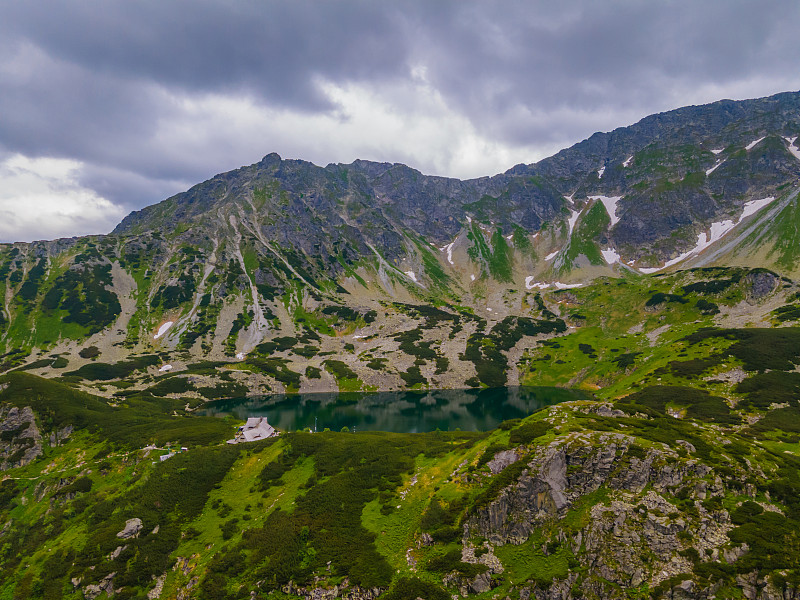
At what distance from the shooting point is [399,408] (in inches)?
4670

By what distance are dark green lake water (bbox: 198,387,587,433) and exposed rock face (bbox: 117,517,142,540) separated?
54.7m

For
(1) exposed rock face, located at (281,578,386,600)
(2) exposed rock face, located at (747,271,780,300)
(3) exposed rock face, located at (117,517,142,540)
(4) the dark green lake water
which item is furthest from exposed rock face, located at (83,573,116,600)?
(2) exposed rock face, located at (747,271,780,300)

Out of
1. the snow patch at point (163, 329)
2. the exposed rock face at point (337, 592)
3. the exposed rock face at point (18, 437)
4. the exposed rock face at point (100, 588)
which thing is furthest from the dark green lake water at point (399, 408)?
the snow patch at point (163, 329)

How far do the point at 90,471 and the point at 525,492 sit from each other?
5959 centimetres

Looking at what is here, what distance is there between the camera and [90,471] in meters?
52.2

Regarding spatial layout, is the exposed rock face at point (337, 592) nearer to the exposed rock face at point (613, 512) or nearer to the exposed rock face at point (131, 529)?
the exposed rock face at point (613, 512)

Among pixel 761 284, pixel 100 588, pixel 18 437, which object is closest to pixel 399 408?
pixel 18 437

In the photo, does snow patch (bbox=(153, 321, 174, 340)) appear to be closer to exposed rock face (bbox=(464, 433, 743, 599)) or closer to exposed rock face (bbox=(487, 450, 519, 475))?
exposed rock face (bbox=(487, 450, 519, 475))

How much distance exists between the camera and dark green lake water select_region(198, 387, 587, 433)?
99000mm

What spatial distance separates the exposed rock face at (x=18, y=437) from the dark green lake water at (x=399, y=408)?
45783mm

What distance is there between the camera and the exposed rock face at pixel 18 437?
60.9 meters

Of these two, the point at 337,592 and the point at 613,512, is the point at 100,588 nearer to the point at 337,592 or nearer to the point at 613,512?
the point at 337,592

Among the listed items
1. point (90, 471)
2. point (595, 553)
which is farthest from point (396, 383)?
point (595, 553)

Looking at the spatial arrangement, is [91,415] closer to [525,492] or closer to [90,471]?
[90,471]
